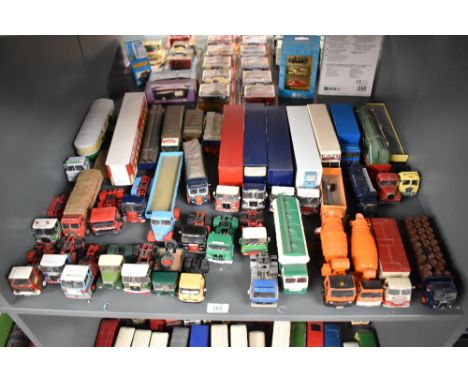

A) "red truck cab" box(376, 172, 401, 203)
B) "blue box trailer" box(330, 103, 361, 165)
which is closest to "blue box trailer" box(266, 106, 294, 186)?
"blue box trailer" box(330, 103, 361, 165)

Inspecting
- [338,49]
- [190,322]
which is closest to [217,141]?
[338,49]

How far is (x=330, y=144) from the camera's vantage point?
3475 mm

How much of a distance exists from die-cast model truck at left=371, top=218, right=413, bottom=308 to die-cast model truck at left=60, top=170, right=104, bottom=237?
215cm

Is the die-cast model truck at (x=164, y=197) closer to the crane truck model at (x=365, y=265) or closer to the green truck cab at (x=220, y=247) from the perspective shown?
the green truck cab at (x=220, y=247)

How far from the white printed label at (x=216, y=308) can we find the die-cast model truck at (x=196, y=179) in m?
0.92

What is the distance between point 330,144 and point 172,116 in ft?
4.88

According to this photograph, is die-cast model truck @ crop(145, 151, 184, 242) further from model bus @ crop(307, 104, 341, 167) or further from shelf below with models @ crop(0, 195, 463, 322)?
model bus @ crop(307, 104, 341, 167)

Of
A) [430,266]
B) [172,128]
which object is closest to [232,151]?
[172,128]

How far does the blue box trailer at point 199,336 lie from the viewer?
151 inches

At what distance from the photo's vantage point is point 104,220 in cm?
320

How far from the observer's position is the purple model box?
4328 millimetres

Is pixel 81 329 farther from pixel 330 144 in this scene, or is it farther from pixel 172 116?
pixel 330 144

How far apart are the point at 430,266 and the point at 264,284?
42.6 inches

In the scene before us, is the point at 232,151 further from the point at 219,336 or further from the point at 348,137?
the point at 219,336
